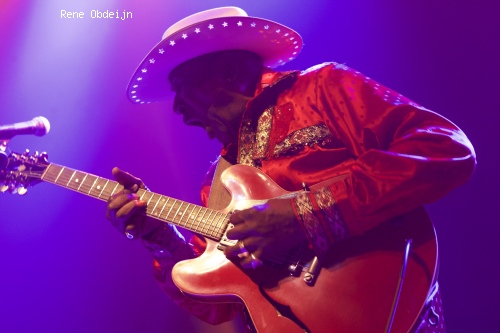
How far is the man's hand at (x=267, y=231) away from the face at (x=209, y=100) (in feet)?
2.32

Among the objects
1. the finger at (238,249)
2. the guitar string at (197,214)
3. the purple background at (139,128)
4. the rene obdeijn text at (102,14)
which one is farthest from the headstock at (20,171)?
the rene obdeijn text at (102,14)

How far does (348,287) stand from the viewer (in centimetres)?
142

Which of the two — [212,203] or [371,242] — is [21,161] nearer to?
[212,203]

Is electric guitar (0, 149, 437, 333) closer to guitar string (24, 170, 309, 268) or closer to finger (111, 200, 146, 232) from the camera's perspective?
guitar string (24, 170, 309, 268)

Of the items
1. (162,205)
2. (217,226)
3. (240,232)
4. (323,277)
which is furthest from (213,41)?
(323,277)

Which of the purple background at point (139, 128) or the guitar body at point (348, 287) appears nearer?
the guitar body at point (348, 287)

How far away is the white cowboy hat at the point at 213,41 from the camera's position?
6.86 ft

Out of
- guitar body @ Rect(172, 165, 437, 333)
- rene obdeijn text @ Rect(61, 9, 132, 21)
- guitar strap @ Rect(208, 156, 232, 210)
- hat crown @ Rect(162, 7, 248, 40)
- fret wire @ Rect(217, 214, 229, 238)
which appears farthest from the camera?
rene obdeijn text @ Rect(61, 9, 132, 21)

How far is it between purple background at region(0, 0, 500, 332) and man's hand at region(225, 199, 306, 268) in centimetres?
146

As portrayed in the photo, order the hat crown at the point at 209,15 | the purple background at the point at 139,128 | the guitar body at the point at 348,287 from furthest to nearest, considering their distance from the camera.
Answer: the purple background at the point at 139,128
the hat crown at the point at 209,15
the guitar body at the point at 348,287

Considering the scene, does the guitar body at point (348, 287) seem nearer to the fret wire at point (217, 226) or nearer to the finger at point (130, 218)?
the fret wire at point (217, 226)

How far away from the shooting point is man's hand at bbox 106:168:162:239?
2010 mm

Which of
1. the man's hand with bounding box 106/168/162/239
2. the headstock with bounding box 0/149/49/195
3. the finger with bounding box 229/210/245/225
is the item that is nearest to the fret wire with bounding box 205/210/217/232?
the finger with bounding box 229/210/245/225

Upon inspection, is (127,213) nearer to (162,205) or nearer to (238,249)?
(162,205)
